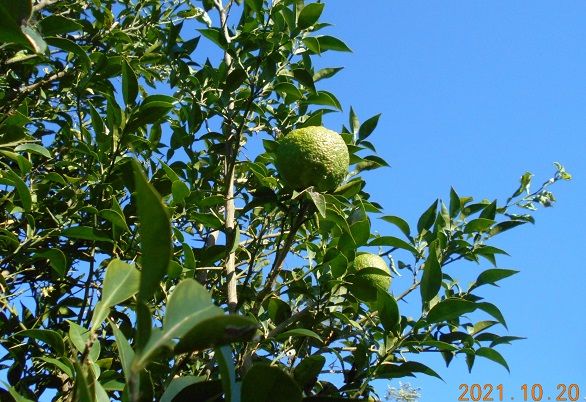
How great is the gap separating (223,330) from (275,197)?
4.67 ft

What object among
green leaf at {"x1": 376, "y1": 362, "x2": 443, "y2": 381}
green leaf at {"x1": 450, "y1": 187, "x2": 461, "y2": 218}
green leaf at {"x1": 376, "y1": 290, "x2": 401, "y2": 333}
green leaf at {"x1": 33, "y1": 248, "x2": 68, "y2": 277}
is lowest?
green leaf at {"x1": 376, "y1": 362, "x2": 443, "y2": 381}

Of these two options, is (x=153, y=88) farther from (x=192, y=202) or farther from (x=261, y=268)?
(x=192, y=202)

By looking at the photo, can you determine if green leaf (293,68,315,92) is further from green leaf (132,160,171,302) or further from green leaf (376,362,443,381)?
green leaf (132,160,171,302)

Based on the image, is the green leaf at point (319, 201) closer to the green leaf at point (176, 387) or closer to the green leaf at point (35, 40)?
the green leaf at point (176, 387)

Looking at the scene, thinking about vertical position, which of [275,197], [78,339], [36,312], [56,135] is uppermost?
[56,135]

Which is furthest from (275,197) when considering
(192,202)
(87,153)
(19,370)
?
(19,370)

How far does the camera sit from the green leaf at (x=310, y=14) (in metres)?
2.09

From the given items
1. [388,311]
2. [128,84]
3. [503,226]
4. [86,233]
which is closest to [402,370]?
[388,311]

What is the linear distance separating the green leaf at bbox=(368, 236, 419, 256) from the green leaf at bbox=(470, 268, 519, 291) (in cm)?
21

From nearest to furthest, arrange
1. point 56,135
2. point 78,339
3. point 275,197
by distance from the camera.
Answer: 1. point 78,339
2. point 275,197
3. point 56,135

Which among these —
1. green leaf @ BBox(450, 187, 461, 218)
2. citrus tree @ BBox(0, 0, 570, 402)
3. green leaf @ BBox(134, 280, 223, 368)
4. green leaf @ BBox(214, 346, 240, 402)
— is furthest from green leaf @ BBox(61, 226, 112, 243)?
green leaf @ BBox(134, 280, 223, 368)

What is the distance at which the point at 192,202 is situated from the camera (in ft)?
7.32

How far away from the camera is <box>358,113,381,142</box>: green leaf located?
91.4 inches

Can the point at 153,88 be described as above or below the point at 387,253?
above
